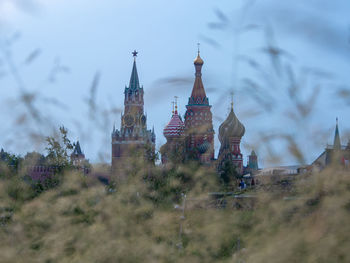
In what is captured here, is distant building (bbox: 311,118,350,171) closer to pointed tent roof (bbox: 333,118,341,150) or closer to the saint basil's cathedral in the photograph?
pointed tent roof (bbox: 333,118,341,150)

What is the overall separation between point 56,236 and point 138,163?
1.81 metres

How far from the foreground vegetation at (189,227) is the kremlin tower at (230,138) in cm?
2955

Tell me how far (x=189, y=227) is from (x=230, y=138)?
33.2m

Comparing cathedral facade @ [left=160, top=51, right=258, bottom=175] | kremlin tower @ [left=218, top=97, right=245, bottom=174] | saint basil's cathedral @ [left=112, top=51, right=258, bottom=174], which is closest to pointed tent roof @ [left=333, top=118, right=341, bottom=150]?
saint basil's cathedral @ [left=112, top=51, right=258, bottom=174]

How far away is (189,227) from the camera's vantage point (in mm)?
2752

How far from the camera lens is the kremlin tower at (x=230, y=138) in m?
33.7

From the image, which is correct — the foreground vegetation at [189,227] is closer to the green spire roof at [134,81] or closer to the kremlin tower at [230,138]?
the kremlin tower at [230,138]

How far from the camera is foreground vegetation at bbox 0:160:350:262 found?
1.90 meters

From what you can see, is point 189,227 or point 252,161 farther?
point 252,161

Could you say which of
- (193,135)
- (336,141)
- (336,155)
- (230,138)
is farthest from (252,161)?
(230,138)

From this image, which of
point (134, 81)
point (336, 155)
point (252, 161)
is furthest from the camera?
point (134, 81)

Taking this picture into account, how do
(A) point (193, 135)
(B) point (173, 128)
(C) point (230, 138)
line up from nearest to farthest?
1. (A) point (193, 135)
2. (C) point (230, 138)
3. (B) point (173, 128)

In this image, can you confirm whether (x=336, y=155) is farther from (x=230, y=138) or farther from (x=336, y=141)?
(x=230, y=138)

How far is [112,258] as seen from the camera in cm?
242
